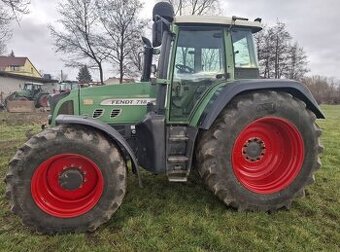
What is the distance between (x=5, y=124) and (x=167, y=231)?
507 inches

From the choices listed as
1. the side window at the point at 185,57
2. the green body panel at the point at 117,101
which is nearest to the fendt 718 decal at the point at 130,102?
the green body panel at the point at 117,101

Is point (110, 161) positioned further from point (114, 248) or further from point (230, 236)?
point (230, 236)

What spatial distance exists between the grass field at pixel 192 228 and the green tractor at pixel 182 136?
0.18 metres

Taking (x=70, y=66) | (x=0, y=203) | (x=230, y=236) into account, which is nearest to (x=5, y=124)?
(x=0, y=203)

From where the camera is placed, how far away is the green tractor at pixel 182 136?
12.1 ft

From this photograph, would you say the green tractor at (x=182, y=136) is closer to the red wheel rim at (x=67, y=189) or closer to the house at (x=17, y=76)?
the red wheel rim at (x=67, y=189)

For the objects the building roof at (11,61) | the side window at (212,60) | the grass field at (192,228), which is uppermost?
the building roof at (11,61)

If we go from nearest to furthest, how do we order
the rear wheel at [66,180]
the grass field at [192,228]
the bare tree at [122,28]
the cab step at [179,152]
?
the grass field at [192,228], the rear wheel at [66,180], the cab step at [179,152], the bare tree at [122,28]

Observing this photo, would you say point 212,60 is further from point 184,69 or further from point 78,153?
point 78,153

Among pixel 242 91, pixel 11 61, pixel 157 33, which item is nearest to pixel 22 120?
pixel 157 33

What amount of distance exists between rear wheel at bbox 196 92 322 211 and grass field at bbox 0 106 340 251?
243 mm

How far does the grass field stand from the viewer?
347cm

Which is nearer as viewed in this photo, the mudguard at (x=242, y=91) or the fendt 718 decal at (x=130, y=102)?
the mudguard at (x=242, y=91)

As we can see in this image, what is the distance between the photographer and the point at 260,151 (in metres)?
4.33
